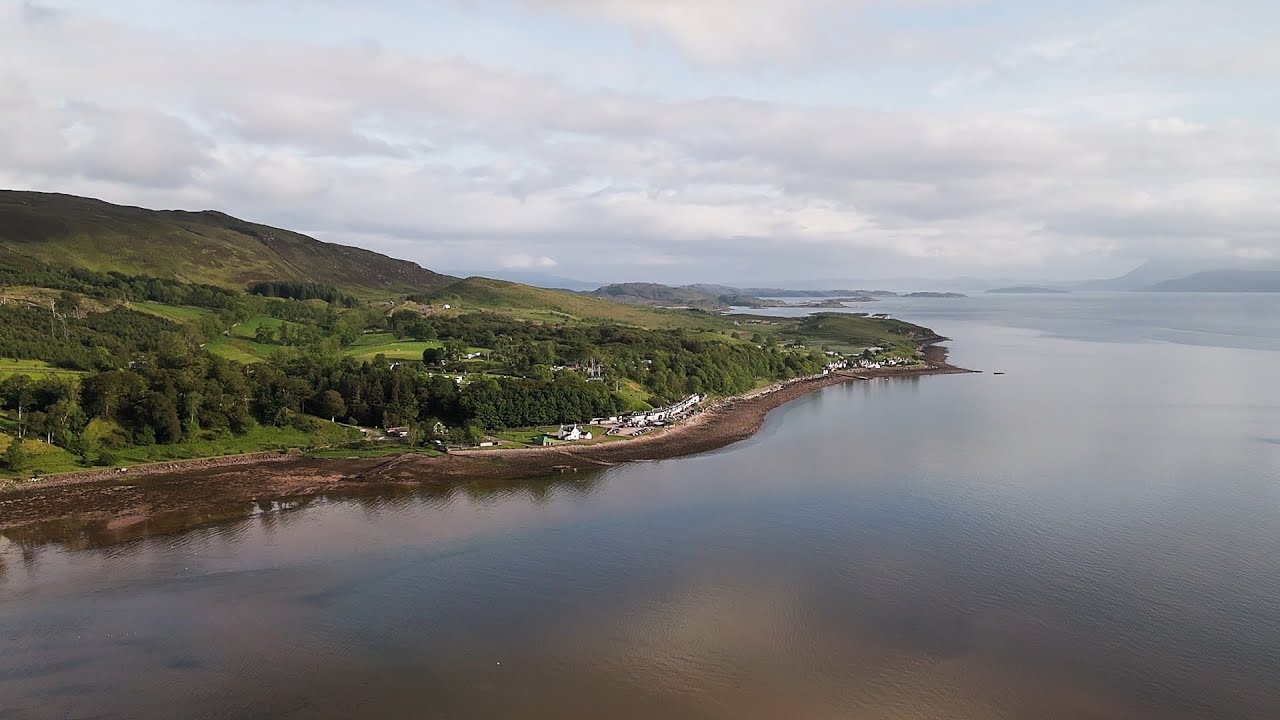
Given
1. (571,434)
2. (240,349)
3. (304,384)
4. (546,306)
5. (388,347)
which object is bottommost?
(571,434)

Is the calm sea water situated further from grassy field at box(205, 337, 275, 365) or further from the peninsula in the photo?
grassy field at box(205, 337, 275, 365)

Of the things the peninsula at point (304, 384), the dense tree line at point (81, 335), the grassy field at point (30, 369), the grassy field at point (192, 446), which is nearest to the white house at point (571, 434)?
the peninsula at point (304, 384)

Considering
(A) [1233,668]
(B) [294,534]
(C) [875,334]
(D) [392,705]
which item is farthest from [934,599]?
(C) [875,334]

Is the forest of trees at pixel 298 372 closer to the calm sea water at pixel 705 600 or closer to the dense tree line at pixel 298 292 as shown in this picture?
the calm sea water at pixel 705 600

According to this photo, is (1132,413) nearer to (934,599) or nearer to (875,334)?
(934,599)

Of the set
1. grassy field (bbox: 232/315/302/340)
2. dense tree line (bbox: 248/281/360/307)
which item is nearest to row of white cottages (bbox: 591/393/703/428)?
grassy field (bbox: 232/315/302/340)

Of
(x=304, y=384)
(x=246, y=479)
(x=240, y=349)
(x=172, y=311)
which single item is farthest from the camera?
(x=172, y=311)

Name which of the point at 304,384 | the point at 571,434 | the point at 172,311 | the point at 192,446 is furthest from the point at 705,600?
the point at 172,311

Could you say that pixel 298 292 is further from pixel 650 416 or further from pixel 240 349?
pixel 650 416
